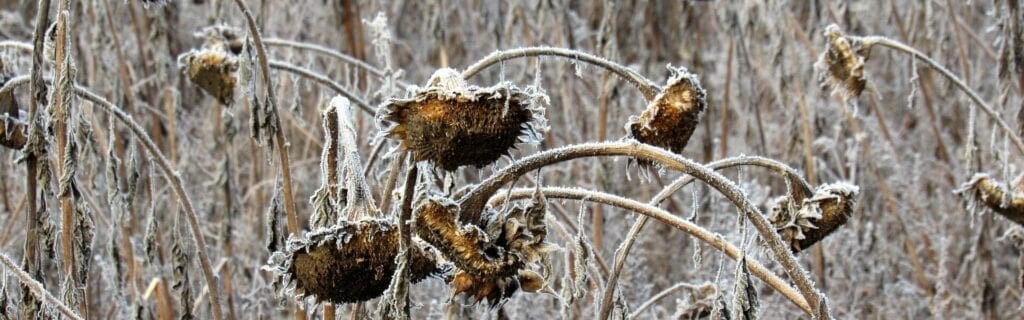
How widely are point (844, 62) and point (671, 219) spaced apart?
79cm

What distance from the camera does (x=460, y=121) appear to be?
96 centimetres

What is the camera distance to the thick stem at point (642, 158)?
3.43ft

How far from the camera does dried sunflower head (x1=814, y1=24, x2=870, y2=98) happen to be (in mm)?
1793

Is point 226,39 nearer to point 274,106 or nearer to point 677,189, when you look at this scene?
point 274,106

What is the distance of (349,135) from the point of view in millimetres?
1076

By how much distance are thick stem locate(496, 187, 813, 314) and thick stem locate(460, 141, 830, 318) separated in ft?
0.17

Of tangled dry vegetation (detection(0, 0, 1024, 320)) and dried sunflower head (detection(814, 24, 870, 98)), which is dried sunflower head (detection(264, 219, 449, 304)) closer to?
tangled dry vegetation (detection(0, 0, 1024, 320))

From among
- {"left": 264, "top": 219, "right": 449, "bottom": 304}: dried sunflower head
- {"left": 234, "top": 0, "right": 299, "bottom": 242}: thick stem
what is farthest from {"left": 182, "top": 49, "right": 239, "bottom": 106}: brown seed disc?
{"left": 264, "top": 219, "right": 449, "bottom": 304}: dried sunflower head

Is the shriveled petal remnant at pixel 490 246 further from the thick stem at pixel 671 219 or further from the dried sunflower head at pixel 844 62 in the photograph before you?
the dried sunflower head at pixel 844 62

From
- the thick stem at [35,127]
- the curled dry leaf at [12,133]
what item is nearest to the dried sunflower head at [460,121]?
the thick stem at [35,127]

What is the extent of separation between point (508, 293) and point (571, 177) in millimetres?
1659

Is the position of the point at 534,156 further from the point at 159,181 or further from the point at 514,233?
the point at 159,181

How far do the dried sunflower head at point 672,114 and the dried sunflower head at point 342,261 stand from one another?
292 millimetres

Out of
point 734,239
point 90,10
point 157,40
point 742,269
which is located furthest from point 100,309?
point 742,269
